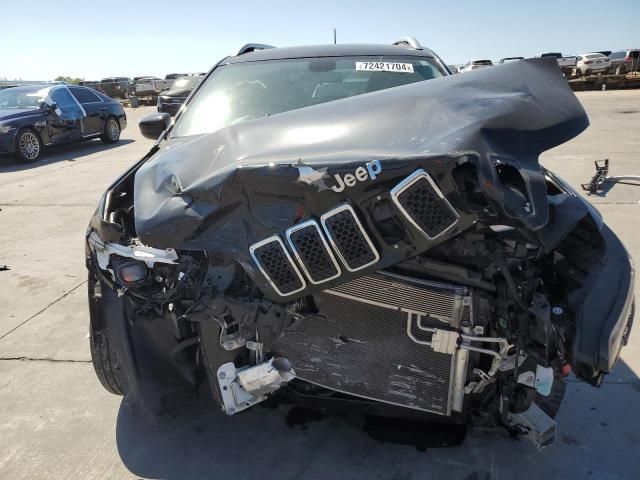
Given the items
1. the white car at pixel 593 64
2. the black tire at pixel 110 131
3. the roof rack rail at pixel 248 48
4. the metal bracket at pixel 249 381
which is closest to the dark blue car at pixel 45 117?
the black tire at pixel 110 131

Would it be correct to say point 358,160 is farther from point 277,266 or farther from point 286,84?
point 286,84

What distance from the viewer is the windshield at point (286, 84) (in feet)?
10.8

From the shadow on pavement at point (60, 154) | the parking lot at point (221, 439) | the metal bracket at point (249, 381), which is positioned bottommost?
the shadow on pavement at point (60, 154)

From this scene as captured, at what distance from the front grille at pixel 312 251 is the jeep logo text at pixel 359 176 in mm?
156

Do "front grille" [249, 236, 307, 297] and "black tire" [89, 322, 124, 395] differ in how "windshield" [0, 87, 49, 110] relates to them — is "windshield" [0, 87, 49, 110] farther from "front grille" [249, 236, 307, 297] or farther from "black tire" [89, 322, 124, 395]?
"front grille" [249, 236, 307, 297]

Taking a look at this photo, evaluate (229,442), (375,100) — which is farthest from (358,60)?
(229,442)

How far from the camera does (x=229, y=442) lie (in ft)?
8.56

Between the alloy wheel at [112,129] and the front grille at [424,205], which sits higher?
the front grille at [424,205]

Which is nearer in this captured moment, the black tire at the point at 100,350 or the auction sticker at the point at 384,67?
the black tire at the point at 100,350

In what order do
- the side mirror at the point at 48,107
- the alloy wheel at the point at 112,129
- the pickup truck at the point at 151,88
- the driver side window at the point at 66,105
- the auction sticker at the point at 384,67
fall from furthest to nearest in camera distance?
the pickup truck at the point at 151,88, the alloy wheel at the point at 112,129, the driver side window at the point at 66,105, the side mirror at the point at 48,107, the auction sticker at the point at 384,67

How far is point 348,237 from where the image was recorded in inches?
70.0

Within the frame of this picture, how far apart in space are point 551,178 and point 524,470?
1.40m

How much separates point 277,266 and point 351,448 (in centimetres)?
120

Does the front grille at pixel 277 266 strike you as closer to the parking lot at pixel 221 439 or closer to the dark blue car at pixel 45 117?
the parking lot at pixel 221 439
